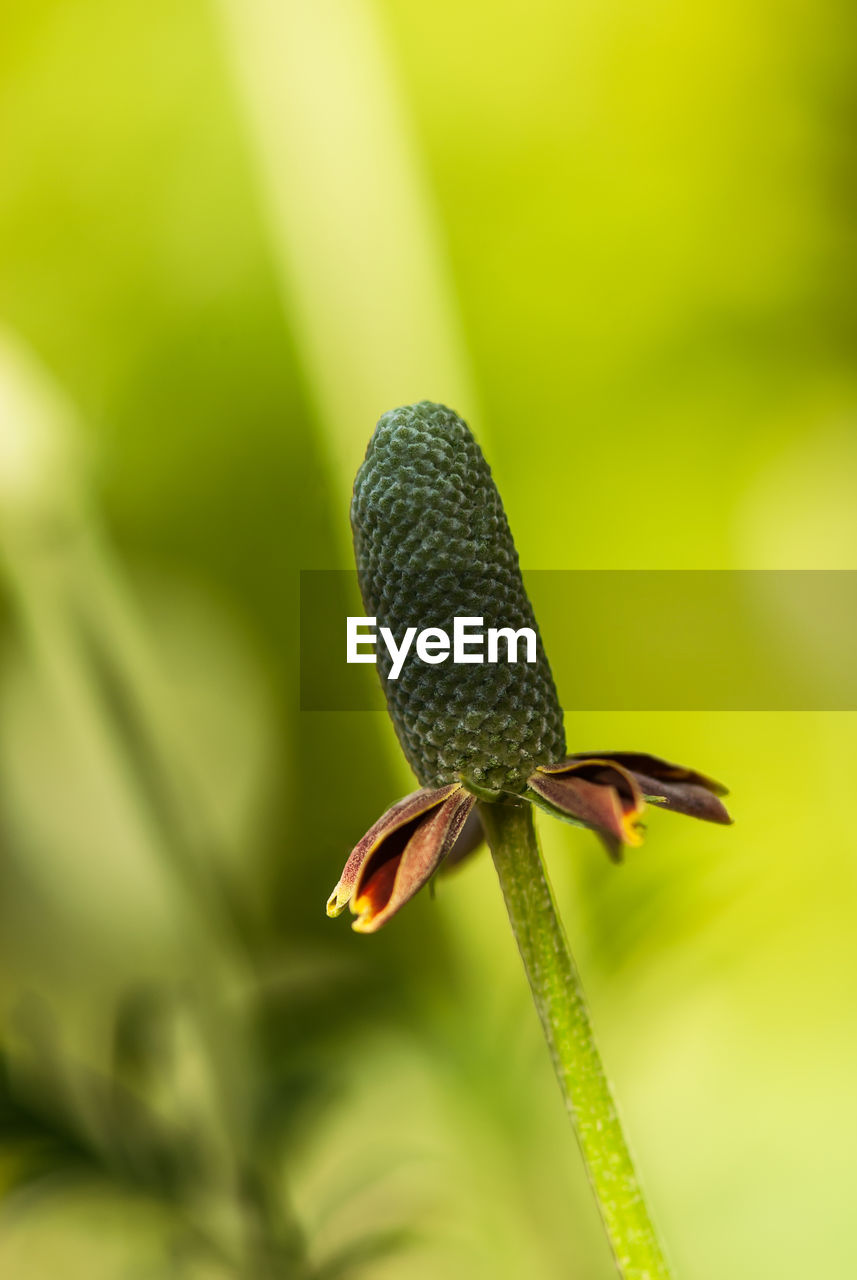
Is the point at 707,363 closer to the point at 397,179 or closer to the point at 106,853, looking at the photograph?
the point at 397,179

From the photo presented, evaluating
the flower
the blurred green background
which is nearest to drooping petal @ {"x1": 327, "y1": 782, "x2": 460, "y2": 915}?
the flower

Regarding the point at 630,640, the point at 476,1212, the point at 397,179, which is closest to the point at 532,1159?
the point at 476,1212

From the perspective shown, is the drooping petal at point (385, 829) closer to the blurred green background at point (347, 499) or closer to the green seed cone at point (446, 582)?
the green seed cone at point (446, 582)

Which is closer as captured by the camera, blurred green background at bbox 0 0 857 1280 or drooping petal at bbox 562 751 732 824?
drooping petal at bbox 562 751 732 824

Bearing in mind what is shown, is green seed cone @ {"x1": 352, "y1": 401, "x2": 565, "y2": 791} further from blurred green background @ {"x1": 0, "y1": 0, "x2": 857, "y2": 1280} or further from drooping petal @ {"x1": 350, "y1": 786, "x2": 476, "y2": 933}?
blurred green background @ {"x1": 0, "y1": 0, "x2": 857, "y2": 1280}

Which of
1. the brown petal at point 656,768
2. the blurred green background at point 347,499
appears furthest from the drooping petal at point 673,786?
the blurred green background at point 347,499

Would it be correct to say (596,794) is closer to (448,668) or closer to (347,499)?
(448,668)
